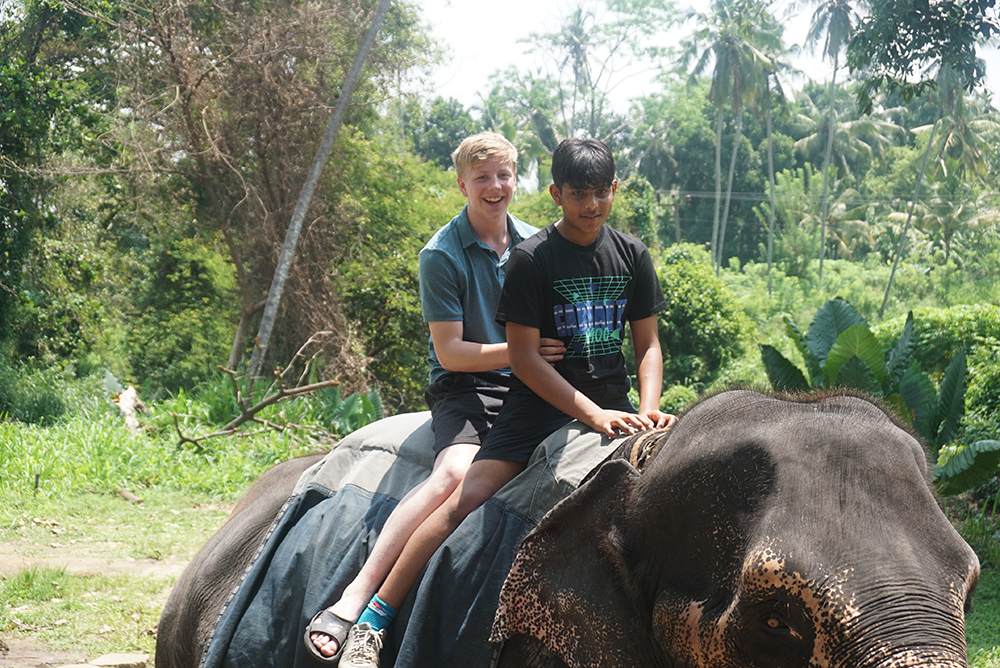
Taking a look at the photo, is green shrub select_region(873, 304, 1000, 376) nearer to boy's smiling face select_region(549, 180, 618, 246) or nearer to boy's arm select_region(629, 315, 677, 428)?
boy's arm select_region(629, 315, 677, 428)

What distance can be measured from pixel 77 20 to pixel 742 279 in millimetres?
26275

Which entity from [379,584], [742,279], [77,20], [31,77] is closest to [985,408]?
[379,584]

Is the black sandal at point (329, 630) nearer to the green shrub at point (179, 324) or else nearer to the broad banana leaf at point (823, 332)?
the broad banana leaf at point (823, 332)

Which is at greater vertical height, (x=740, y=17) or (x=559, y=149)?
(x=740, y=17)

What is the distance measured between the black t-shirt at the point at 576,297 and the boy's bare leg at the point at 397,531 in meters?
0.31

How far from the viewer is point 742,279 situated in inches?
1404

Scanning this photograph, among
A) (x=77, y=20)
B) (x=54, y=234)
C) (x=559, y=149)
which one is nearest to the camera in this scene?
(x=559, y=149)

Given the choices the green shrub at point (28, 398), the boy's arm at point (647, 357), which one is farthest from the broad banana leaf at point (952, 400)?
the green shrub at point (28, 398)

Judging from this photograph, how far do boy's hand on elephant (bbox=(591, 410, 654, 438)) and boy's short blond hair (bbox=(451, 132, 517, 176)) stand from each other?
1.15 meters

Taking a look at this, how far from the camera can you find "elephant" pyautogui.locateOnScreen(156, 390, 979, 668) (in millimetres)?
1427

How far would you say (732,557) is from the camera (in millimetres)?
1632

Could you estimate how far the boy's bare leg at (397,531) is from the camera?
2484 mm

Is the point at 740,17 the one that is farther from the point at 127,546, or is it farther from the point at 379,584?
the point at 379,584

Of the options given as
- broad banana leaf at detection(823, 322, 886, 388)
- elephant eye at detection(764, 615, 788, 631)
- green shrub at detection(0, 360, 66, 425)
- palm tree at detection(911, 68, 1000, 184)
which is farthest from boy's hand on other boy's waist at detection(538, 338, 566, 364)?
palm tree at detection(911, 68, 1000, 184)
